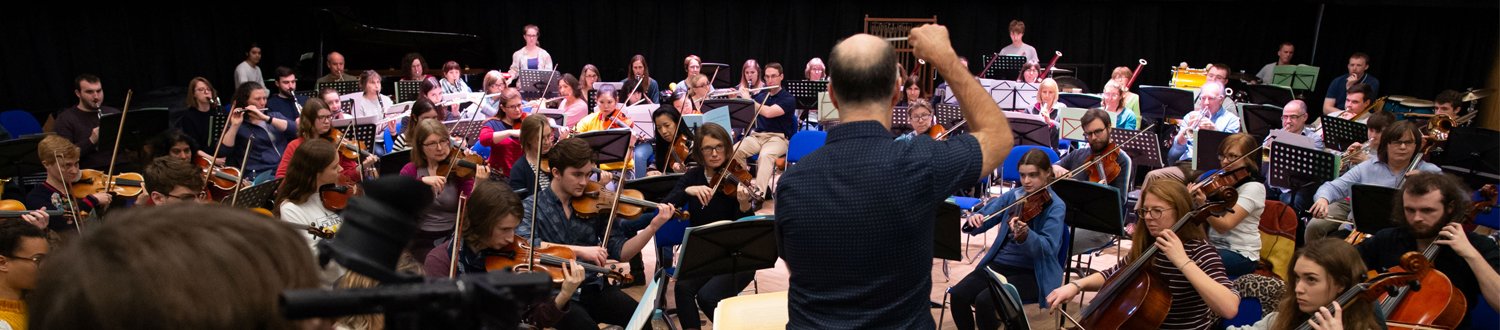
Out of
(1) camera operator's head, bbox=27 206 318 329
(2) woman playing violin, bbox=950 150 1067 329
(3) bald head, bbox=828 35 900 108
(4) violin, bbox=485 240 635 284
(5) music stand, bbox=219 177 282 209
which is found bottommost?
(2) woman playing violin, bbox=950 150 1067 329

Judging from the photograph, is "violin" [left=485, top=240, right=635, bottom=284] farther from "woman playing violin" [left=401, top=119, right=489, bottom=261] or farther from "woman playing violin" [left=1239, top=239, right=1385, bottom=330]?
"woman playing violin" [left=1239, top=239, right=1385, bottom=330]

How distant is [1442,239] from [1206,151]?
3003 millimetres

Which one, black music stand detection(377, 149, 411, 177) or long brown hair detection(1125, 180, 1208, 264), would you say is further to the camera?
black music stand detection(377, 149, 411, 177)

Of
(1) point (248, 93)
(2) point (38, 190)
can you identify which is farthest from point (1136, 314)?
(1) point (248, 93)

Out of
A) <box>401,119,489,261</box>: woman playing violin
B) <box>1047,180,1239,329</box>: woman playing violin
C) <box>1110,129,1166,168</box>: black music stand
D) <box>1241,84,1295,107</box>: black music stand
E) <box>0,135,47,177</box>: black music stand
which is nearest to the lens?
<box>1047,180,1239,329</box>: woman playing violin

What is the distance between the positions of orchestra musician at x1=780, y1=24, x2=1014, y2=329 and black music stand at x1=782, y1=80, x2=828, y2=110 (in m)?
7.70

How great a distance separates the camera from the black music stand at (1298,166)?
18.5 feet

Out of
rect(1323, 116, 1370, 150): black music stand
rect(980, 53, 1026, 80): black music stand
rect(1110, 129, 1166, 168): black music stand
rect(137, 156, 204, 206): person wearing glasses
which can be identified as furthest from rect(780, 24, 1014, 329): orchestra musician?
rect(980, 53, 1026, 80): black music stand

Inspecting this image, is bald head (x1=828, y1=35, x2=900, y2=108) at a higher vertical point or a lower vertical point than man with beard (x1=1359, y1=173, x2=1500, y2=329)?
higher

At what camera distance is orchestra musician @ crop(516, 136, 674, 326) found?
162 inches

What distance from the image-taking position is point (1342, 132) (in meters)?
6.85

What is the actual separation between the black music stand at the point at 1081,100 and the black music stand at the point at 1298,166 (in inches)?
111

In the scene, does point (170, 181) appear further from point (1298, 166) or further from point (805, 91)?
point (805, 91)

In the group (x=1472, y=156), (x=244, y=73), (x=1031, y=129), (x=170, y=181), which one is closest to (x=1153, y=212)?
(x=1472, y=156)
